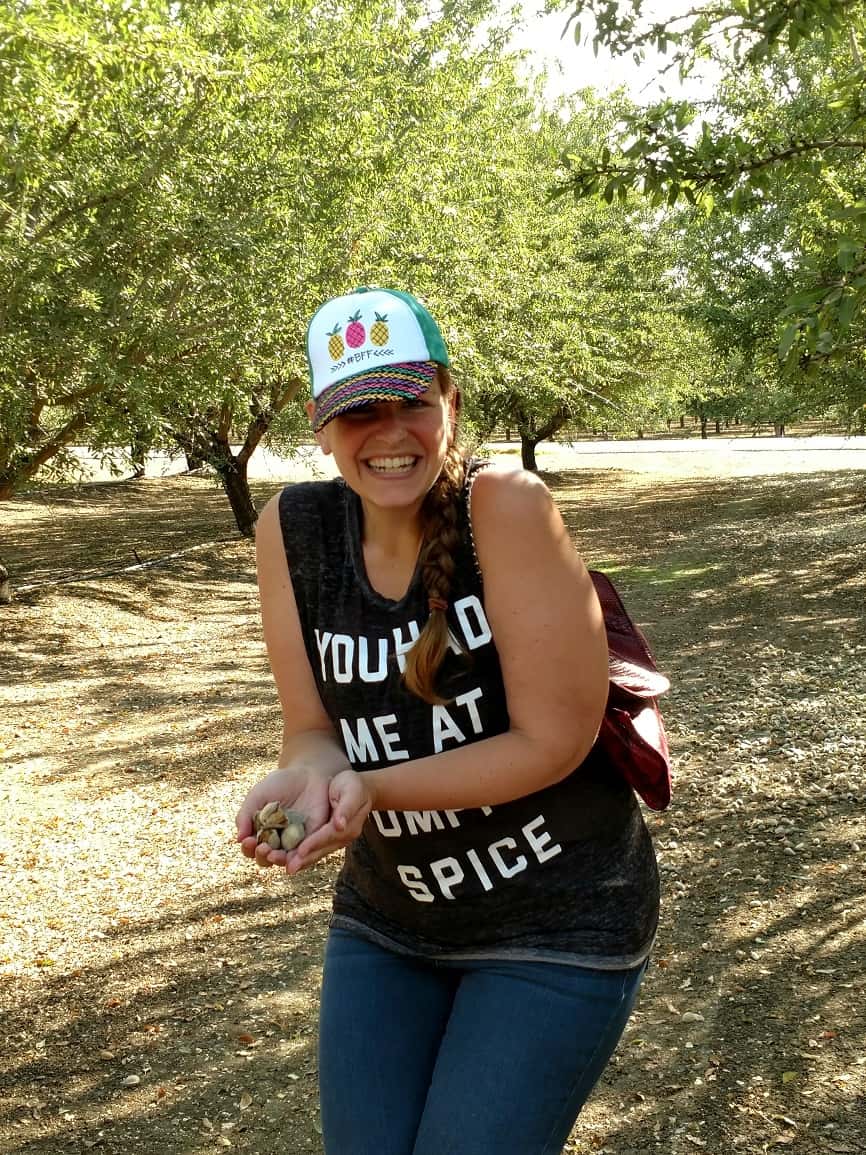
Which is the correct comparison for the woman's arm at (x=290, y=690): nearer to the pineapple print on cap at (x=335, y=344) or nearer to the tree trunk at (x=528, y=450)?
the pineapple print on cap at (x=335, y=344)

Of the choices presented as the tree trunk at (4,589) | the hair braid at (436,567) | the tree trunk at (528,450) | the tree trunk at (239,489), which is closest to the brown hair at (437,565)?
the hair braid at (436,567)

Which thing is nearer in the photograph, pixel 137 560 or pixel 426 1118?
pixel 426 1118

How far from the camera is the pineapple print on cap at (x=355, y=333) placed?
173 centimetres

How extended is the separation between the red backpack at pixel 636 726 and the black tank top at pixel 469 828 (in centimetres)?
4

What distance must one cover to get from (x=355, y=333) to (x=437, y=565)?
1.28 feet

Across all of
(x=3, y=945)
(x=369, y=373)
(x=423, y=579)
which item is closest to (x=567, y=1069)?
(x=423, y=579)

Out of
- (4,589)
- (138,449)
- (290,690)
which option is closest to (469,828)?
(290,690)

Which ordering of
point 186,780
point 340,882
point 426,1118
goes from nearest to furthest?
1. point 426,1118
2. point 340,882
3. point 186,780

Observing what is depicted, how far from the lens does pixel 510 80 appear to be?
14.9m

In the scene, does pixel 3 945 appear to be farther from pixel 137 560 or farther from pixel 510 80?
pixel 510 80

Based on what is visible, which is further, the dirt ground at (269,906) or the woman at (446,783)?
the dirt ground at (269,906)

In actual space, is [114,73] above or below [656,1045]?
above

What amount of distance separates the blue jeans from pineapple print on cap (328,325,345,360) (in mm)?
995

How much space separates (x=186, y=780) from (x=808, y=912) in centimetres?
401
